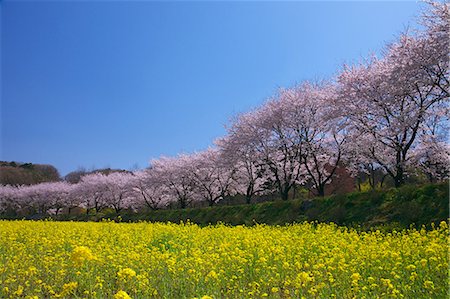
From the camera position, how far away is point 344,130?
24.8m

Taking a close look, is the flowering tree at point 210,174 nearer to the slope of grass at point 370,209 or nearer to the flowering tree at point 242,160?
the flowering tree at point 242,160

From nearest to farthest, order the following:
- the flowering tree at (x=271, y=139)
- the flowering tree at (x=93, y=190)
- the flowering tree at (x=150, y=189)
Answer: the flowering tree at (x=271, y=139), the flowering tree at (x=150, y=189), the flowering tree at (x=93, y=190)

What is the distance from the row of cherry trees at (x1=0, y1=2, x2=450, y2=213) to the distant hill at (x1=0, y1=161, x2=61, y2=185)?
38654mm

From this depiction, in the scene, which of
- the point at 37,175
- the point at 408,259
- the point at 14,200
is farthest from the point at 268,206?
the point at 37,175

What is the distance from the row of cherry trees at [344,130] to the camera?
54.9ft

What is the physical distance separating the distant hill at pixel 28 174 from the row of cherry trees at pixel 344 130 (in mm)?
38654

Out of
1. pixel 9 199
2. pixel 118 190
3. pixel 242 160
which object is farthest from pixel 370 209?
pixel 9 199

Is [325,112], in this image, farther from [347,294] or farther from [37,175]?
[37,175]

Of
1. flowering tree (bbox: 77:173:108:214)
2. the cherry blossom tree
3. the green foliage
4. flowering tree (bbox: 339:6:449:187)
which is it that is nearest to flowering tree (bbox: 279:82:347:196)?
flowering tree (bbox: 339:6:449:187)

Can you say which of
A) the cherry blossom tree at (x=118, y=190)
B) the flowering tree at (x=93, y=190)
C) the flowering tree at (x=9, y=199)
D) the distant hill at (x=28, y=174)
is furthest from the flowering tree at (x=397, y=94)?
the distant hill at (x=28, y=174)

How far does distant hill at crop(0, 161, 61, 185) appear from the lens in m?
71.7

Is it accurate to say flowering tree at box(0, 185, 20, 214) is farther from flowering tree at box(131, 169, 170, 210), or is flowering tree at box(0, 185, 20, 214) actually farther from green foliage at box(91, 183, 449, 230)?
green foliage at box(91, 183, 449, 230)

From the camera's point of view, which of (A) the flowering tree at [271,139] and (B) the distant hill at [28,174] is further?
(B) the distant hill at [28,174]

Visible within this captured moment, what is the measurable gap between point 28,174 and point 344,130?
70474mm
